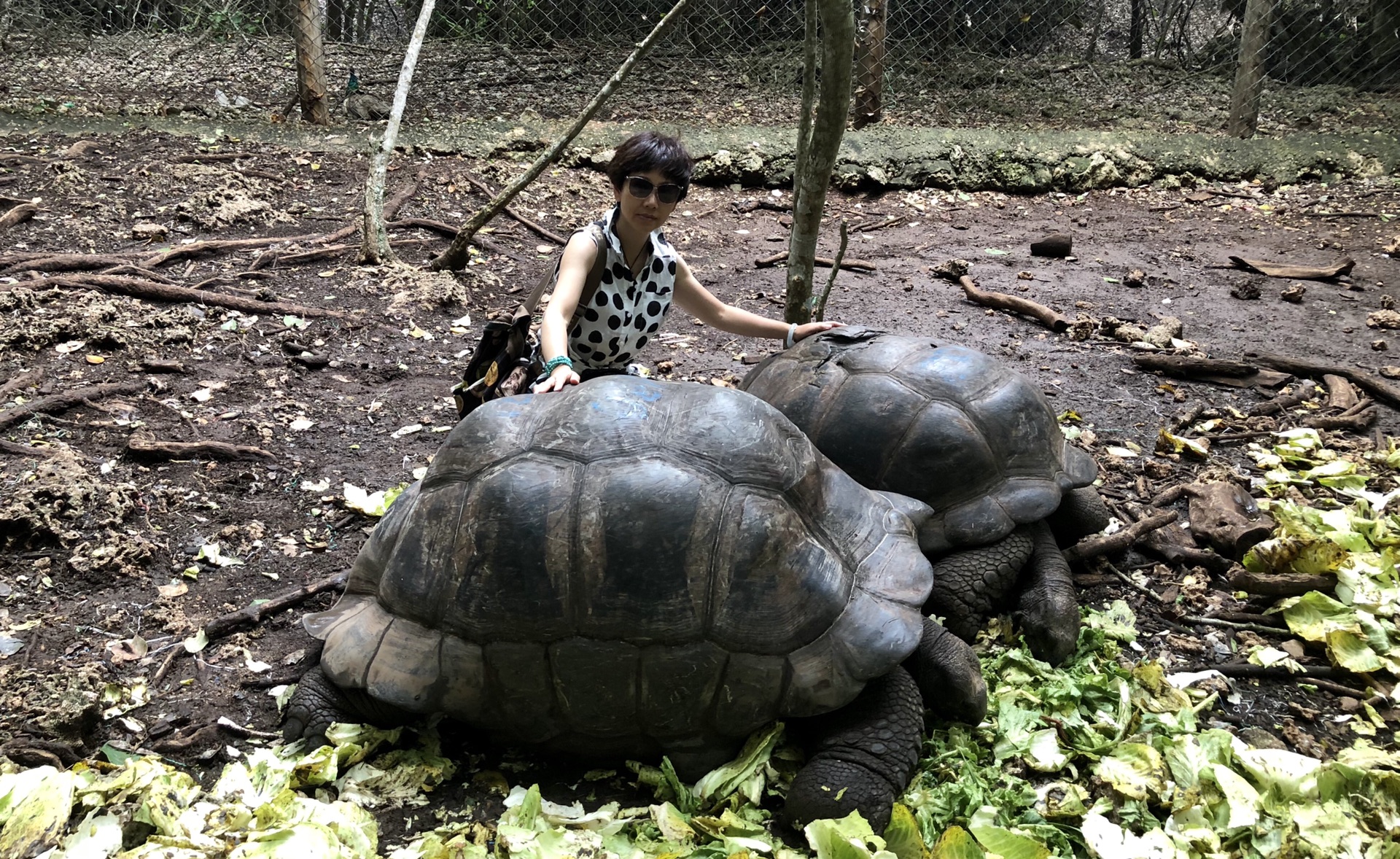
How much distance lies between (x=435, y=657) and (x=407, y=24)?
9.32m

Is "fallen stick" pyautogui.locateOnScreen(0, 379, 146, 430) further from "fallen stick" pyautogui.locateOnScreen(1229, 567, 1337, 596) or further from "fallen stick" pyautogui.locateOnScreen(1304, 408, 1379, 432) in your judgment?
"fallen stick" pyautogui.locateOnScreen(1304, 408, 1379, 432)

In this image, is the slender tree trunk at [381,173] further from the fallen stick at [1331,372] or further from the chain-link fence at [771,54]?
the fallen stick at [1331,372]

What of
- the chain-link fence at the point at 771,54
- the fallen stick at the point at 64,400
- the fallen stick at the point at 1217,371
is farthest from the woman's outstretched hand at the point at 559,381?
the chain-link fence at the point at 771,54

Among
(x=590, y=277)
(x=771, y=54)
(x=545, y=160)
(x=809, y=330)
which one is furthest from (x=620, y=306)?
(x=771, y=54)

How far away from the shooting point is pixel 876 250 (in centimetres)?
751

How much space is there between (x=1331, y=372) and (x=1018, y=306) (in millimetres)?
1753

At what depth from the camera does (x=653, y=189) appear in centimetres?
335

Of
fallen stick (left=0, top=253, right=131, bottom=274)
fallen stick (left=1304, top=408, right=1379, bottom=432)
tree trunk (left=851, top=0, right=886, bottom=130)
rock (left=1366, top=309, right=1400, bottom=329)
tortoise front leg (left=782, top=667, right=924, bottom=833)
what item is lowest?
tortoise front leg (left=782, top=667, right=924, bottom=833)

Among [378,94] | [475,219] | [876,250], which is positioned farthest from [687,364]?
[378,94]

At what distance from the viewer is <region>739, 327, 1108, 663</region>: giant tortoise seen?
3016 millimetres

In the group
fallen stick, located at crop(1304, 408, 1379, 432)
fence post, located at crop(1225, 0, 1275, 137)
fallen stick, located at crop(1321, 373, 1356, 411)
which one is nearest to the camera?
fallen stick, located at crop(1304, 408, 1379, 432)

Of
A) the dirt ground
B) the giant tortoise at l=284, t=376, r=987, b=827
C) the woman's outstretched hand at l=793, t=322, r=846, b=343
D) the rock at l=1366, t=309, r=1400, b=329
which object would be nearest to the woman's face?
the woman's outstretched hand at l=793, t=322, r=846, b=343

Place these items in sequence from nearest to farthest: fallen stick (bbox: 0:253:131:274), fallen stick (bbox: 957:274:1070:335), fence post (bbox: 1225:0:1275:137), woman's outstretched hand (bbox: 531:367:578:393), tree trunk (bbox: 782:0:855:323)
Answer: woman's outstretched hand (bbox: 531:367:578:393)
tree trunk (bbox: 782:0:855:323)
fallen stick (bbox: 0:253:131:274)
fallen stick (bbox: 957:274:1070:335)
fence post (bbox: 1225:0:1275:137)

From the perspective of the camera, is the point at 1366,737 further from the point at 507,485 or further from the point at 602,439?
the point at 507,485
